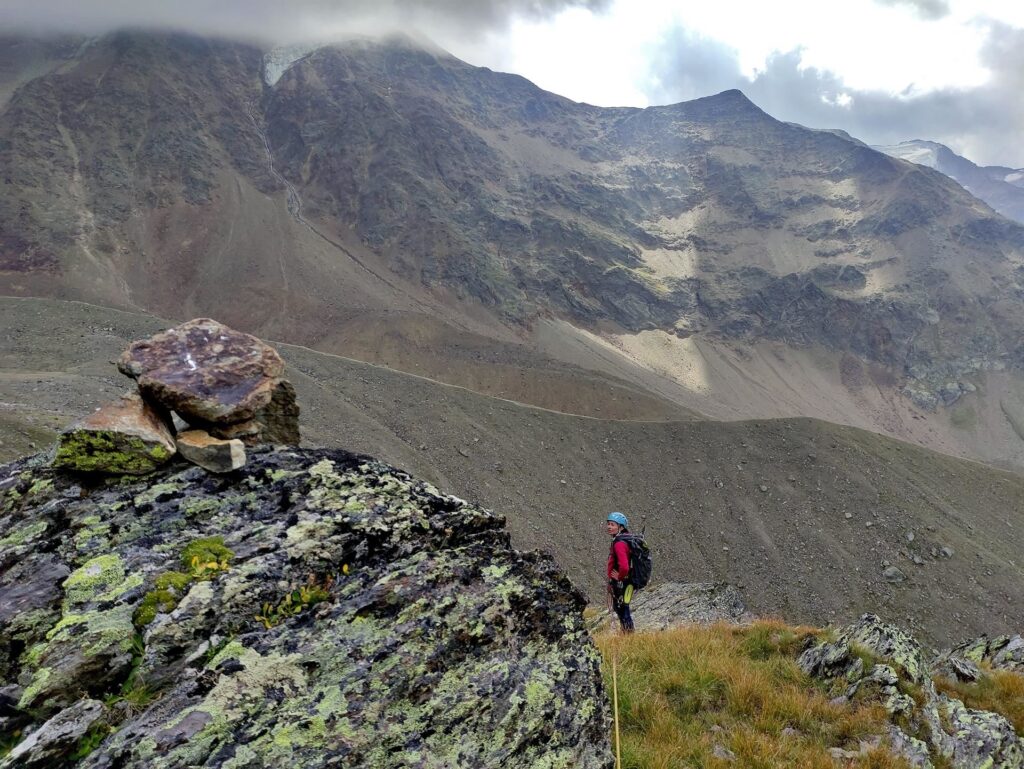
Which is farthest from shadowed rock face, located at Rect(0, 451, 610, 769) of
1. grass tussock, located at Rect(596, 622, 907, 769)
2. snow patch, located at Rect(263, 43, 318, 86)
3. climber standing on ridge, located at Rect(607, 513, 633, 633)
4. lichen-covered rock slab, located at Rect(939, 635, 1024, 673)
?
snow patch, located at Rect(263, 43, 318, 86)

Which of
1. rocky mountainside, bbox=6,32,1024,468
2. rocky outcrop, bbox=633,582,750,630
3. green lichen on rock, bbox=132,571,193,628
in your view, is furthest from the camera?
rocky mountainside, bbox=6,32,1024,468

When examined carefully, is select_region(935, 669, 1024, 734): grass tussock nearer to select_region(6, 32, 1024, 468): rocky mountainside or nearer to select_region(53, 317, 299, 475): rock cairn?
select_region(53, 317, 299, 475): rock cairn

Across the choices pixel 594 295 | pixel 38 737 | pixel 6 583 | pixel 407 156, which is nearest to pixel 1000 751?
pixel 38 737

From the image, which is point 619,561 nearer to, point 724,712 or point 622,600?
point 622,600

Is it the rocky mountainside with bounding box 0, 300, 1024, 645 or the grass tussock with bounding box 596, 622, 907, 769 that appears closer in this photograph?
the grass tussock with bounding box 596, 622, 907, 769

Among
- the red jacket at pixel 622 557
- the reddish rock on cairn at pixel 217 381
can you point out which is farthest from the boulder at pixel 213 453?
the red jacket at pixel 622 557

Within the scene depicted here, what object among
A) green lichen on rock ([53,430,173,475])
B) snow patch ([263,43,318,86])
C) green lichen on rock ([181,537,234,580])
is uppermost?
snow patch ([263,43,318,86])

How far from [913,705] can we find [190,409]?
32.2 ft

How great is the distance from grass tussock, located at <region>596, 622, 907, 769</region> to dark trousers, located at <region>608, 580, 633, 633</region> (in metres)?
1.92

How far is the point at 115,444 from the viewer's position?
5.07m

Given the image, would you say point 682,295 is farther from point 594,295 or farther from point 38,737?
point 38,737

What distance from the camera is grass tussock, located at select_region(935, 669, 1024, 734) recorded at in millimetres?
7809

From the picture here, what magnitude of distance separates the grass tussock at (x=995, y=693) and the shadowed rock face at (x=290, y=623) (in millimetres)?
7175

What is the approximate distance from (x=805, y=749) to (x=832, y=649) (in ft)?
10.4
